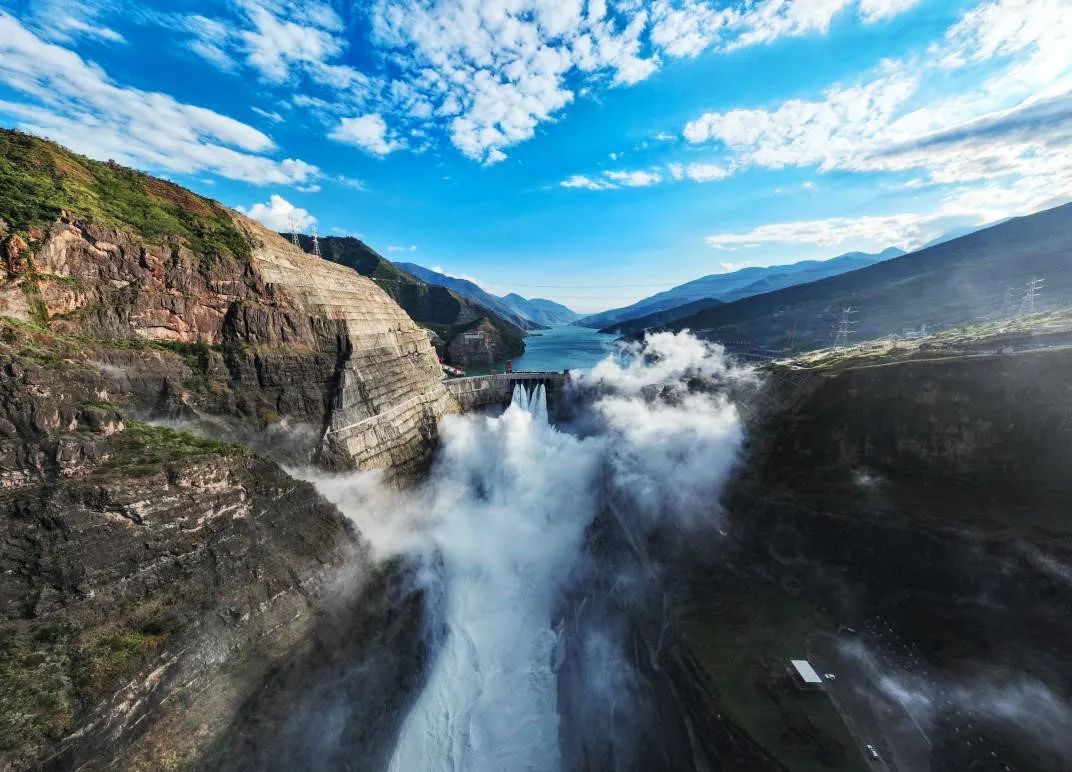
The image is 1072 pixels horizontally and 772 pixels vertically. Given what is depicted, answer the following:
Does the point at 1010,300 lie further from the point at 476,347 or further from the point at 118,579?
the point at 118,579

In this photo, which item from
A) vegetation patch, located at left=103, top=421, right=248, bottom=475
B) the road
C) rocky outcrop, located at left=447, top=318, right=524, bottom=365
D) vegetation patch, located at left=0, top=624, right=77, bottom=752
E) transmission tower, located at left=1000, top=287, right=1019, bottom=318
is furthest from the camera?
rocky outcrop, located at left=447, top=318, right=524, bottom=365

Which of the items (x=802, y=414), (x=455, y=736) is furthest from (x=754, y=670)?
Result: (x=802, y=414)

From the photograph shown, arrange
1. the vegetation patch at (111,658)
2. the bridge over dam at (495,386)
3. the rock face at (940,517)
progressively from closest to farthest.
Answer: the vegetation patch at (111,658)
the rock face at (940,517)
the bridge over dam at (495,386)

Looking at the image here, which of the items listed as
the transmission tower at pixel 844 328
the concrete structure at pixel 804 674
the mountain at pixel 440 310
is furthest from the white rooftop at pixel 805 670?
the mountain at pixel 440 310

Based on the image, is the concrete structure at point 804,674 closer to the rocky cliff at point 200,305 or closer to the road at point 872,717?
the road at point 872,717

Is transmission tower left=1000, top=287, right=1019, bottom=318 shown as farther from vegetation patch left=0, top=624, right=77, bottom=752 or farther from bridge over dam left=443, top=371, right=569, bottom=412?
vegetation patch left=0, top=624, right=77, bottom=752

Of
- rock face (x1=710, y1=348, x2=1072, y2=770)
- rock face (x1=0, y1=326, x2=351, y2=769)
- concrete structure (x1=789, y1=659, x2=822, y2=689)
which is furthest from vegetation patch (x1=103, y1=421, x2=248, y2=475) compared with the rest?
rock face (x1=710, y1=348, x2=1072, y2=770)

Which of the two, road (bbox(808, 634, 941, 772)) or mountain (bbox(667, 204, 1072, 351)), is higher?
mountain (bbox(667, 204, 1072, 351))

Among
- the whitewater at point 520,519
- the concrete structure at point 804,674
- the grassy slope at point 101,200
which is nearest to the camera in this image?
the concrete structure at point 804,674
